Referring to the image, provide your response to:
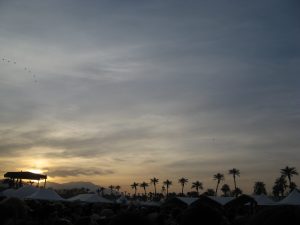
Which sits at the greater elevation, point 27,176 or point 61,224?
point 27,176

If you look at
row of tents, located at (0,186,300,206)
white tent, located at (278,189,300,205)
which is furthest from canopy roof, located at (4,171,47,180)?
white tent, located at (278,189,300,205)

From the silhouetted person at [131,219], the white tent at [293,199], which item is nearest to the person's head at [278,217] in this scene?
the silhouetted person at [131,219]

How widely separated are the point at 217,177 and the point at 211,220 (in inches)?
5995

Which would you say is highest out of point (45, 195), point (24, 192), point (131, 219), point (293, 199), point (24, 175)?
point (24, 175)

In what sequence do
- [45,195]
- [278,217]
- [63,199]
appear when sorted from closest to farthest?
[278,217]
[45,195]
[63,199]

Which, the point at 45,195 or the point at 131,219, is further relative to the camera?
the point at 45,195

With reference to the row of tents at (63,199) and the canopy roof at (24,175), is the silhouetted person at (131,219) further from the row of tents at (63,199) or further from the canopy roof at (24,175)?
the canopy roof at (24,175)

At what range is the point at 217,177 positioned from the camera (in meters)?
151

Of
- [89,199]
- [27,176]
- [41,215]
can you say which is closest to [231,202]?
[89,199]

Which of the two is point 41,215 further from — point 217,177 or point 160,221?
point 217,177

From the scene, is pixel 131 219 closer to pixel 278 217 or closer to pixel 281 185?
pixel 278 217

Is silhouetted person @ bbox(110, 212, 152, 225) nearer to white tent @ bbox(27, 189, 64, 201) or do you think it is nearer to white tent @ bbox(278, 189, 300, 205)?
white tent @ bbox(278, 189, 300, 205)

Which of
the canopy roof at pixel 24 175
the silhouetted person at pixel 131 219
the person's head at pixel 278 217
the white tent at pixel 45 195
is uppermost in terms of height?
the canopy roof at pixel 24 175

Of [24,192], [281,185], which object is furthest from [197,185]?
[24,192]
